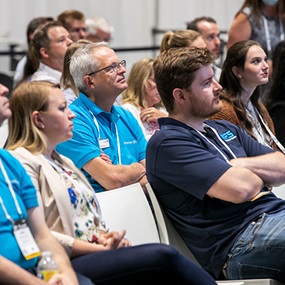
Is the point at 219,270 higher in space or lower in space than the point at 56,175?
lower

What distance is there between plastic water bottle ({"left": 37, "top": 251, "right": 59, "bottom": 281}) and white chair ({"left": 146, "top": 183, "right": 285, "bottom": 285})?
85cm

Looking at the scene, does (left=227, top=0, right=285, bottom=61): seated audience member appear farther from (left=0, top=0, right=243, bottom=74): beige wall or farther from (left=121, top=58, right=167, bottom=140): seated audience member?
(left=0, top=0, right=243, bottom=74): beige wall

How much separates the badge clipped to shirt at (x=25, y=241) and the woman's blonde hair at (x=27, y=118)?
403 mm

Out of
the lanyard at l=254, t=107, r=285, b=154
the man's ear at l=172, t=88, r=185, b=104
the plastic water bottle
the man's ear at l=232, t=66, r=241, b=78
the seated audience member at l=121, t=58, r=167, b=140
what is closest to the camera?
the plastic water bottle

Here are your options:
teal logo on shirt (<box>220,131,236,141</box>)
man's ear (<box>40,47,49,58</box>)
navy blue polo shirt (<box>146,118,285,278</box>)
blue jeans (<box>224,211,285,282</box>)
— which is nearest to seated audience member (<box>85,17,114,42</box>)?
man's ear (<box>40,47,49,58</box>)

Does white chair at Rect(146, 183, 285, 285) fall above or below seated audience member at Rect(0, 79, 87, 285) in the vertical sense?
below

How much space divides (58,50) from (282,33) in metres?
1.76

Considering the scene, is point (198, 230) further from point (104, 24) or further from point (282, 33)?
point (104, 24)

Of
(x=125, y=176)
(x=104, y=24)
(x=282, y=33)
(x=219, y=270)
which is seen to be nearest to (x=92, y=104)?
(x=125, y=176)

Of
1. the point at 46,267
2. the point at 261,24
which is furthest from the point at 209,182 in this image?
the point at 261,24

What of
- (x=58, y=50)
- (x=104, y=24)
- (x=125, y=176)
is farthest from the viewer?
(x=104, y=24)

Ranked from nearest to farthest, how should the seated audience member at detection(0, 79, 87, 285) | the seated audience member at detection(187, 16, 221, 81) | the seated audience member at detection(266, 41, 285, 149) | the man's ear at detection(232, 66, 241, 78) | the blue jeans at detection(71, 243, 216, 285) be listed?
1. the seated audience member at detection(0, 79, 87, 285)
2. the blue jeans at detection(71, 243, 216, 285)
3. the man's ear at detection(232, 66, 241, 78)
4. the seated audience member at detection(266, 41, 285, 149)
5. the seated audience member at detection(187, 16, 221, 81)

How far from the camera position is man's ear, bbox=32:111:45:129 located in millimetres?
3219

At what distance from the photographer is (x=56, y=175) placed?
3.19 metres
